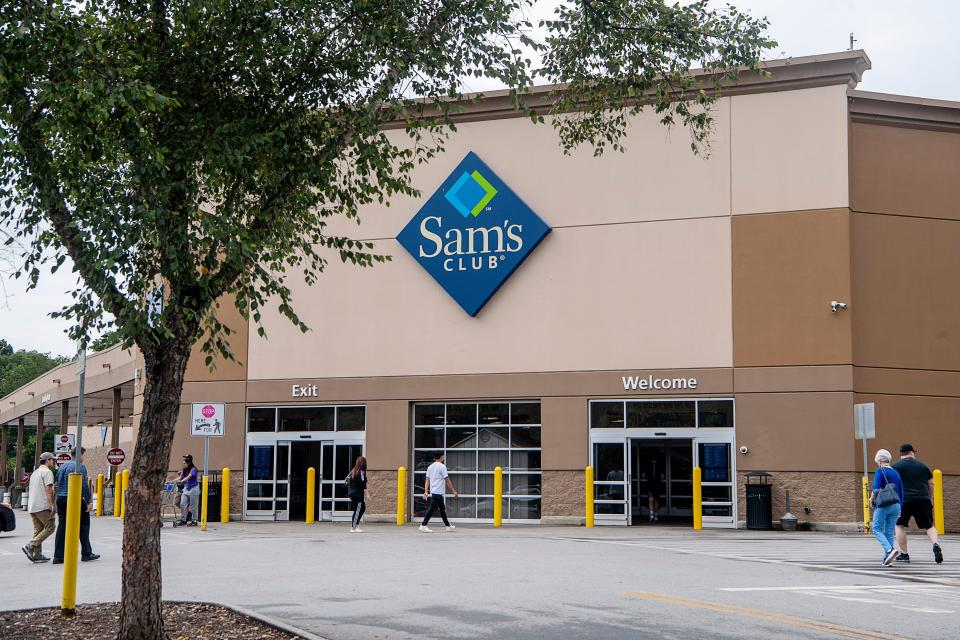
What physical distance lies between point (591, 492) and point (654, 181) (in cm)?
773

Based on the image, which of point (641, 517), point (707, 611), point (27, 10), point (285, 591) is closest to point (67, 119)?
point (27, 10)

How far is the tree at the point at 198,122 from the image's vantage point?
823 centimetres

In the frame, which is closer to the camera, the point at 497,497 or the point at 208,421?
the point at 208,421

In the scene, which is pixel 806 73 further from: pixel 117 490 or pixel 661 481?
pixel 117 490

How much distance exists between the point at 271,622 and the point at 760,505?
1687 centimetres

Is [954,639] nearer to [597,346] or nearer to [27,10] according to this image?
[27,10]

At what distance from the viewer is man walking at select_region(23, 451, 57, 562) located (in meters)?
16.5

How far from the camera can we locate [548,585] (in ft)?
40.3

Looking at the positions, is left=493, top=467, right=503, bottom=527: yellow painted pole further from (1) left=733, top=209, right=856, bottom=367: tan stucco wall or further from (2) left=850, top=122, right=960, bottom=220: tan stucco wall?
(2) left=850, top=122, right=960, bottom=220: tan stucco wall

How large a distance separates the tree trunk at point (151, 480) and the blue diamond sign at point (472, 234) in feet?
60.9

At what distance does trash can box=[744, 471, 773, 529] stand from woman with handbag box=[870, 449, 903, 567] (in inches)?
325

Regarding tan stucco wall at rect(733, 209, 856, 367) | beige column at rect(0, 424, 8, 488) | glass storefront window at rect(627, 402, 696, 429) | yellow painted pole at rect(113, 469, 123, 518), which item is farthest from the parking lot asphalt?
beige column at rect(0, 424, 8, 488)

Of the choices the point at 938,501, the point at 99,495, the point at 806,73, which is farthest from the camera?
the point at 99,495

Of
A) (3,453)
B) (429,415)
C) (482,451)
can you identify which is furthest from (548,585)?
(3,453)
